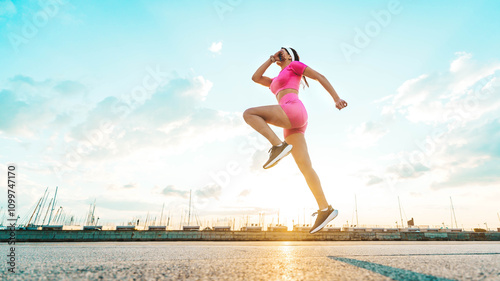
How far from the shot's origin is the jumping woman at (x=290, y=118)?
3342mm

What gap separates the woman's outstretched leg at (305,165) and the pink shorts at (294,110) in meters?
0.12

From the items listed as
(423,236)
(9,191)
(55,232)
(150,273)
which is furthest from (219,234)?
(150,273)

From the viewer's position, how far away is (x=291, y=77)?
12.7 feet

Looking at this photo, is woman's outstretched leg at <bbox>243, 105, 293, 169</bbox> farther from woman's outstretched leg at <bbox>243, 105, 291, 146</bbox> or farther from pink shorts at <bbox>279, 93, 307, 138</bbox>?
pink shorts at <bbox>279, 93, 307, 138</bbox>

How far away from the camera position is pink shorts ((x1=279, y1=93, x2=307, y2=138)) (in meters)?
3.51

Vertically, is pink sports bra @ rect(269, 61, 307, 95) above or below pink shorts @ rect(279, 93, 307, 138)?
above

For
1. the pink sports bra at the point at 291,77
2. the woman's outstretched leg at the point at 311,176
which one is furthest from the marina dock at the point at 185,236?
the pink sports bra at the point at 291,77

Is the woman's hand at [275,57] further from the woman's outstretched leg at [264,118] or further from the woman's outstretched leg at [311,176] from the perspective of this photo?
the woman's outstretched leg at [311,176]

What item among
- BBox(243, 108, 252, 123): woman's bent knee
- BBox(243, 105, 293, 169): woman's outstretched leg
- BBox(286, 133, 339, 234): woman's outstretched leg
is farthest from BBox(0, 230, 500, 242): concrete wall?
BBox(243, 108, 252, 123): woman's bent knee

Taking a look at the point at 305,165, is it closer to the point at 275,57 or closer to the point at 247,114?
the point at 247,114

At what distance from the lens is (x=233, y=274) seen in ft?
4.77

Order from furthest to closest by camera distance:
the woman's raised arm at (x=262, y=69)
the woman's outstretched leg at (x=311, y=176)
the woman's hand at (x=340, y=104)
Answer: the woman's raised arm at (x=262, y=69) → the woman's outstretched leg at (x=311, y=176) → the woman's hand at (x=340, y=104)

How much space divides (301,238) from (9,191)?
59.4 feet

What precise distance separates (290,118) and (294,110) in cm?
12
